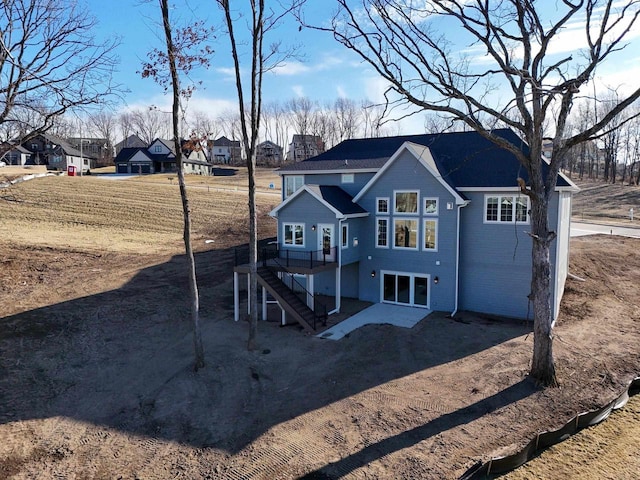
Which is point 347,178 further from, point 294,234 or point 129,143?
point 129,143

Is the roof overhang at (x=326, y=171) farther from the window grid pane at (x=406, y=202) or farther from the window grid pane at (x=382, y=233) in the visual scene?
the window grid pane at (x=382, y=233)

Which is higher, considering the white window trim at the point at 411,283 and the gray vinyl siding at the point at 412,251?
the gray vinyl siding at the point at 412,251

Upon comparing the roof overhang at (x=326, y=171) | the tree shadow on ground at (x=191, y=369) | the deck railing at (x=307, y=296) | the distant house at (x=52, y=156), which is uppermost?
the distant house at (x=52, y=156)

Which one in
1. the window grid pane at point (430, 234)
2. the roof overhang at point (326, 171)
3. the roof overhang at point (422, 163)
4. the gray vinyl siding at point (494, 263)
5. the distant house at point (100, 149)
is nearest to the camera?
the gray vinyl siding at point (494, 263)

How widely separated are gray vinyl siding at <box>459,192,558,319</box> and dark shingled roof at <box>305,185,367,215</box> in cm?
484

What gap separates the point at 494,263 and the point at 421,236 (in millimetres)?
3240

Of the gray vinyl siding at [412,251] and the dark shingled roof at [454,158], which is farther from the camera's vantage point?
the gray vinyl siding at [412,251]

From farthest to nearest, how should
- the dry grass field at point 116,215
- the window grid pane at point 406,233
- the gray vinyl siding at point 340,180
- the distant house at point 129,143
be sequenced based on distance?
the distant house at point 129,143 < the dry grass field at point 116,215 < the gray vinyl siding at point 340,180 < the window grid pane at point 406,233

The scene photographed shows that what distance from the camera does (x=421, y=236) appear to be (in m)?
19.6

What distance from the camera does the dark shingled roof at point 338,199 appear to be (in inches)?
768

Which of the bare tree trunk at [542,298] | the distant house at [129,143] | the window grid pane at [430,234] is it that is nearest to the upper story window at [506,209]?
the window grid pane at [430,234]

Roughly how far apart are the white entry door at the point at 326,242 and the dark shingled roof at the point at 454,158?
3.93 m

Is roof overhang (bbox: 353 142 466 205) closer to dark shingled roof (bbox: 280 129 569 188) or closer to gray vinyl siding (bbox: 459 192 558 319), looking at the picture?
dark shingled roof (bbox: 280 129 569 188)

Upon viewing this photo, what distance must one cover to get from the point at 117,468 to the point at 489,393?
359 inches
